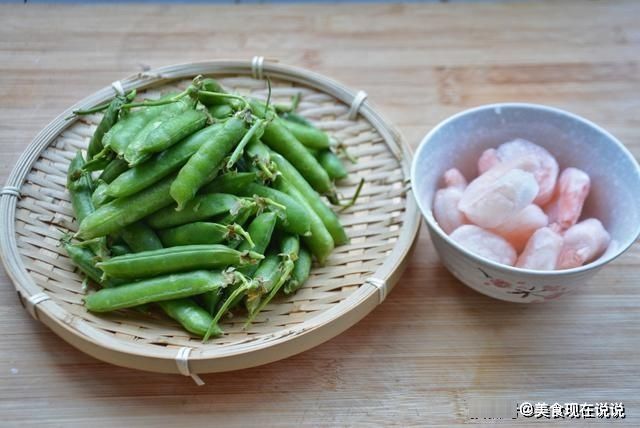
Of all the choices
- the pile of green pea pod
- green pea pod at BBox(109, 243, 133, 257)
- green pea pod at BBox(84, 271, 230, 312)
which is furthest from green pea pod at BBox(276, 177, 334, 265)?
green pea pod at BBox(109, 243, 133, 257)

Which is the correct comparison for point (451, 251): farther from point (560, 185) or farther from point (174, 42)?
point (174, 42)

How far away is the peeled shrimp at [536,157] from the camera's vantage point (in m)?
1.37

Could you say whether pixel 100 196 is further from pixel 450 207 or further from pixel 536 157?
pixel 536 157

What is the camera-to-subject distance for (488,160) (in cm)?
142

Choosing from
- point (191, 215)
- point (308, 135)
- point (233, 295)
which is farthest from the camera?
point (308, 135)

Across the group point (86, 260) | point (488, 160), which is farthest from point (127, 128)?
point (488, 160)

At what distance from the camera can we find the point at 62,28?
187cm

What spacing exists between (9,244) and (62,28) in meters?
0.87

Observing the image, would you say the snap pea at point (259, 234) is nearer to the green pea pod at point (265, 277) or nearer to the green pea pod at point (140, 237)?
the green pea pod at point (265, 277)

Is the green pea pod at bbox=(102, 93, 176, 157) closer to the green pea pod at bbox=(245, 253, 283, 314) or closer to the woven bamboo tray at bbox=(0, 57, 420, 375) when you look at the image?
the woven bamboo tray at bbox=(0, 57, 420, 375)

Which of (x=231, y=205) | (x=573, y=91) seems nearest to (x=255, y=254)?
(x=231, y=205)

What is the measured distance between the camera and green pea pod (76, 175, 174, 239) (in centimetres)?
124

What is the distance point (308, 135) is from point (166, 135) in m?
0.38

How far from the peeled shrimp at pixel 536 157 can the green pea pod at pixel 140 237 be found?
72cm
